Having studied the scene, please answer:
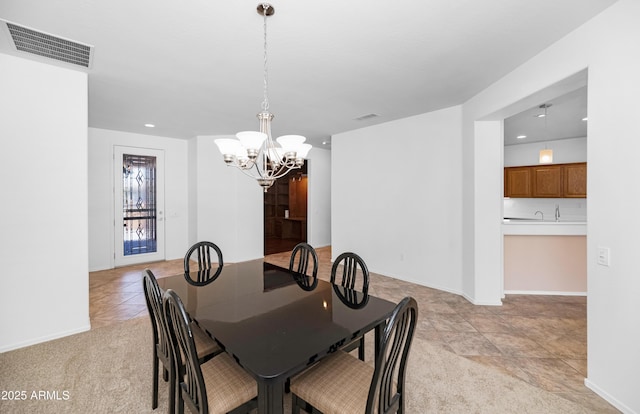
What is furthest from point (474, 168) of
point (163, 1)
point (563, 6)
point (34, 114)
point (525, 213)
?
point (34, 114)

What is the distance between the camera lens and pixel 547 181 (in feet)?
19.9

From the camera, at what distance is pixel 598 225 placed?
1970mm

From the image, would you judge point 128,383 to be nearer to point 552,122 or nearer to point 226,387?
point 226,387

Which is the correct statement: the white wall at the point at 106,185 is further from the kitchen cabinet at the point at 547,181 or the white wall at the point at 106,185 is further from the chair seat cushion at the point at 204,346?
the kitchen cabinet at the point at 547,181

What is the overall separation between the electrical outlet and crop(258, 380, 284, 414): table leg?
7.53 feet

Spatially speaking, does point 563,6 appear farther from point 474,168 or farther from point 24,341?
point 24,341

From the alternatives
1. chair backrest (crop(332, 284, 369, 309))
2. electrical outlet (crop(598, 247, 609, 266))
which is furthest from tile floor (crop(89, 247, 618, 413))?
chair backrest (crop(332, 284, 369, 309))

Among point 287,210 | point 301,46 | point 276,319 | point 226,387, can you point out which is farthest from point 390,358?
point 287,210

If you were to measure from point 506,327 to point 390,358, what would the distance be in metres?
2.46

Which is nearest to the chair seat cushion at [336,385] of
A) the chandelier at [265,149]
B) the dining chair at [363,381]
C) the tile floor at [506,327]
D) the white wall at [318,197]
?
the dining chair at [363,381]

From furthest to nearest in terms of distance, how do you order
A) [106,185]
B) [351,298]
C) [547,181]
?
[547,181], [106,185], [351,298]

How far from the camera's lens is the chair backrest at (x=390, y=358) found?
1136 mm

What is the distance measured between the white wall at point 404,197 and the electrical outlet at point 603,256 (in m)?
1.99

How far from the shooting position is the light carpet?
1.84 m
